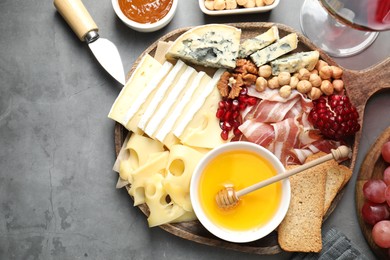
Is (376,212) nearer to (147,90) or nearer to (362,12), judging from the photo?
(362,12)

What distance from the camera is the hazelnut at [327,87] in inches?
76.8

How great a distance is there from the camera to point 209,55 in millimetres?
1963

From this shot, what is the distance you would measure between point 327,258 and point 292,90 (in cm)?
62

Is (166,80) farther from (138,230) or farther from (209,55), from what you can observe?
(138,230)

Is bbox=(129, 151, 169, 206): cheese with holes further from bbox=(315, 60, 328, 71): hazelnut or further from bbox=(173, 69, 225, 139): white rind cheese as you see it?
bbox=(315, 60, 328, 71): hazelnut

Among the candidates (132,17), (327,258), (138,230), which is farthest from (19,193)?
(327,258)

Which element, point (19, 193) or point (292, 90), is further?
point (19, 193)

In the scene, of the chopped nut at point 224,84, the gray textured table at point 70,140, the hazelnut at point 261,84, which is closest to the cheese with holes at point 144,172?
the gray textured table at point 70,140

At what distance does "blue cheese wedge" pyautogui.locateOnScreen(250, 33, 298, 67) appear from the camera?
1.97 m

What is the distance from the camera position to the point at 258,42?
Result: 1992mm

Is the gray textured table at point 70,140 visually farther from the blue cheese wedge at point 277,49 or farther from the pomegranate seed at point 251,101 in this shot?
the pomegranate seed at point 251,101

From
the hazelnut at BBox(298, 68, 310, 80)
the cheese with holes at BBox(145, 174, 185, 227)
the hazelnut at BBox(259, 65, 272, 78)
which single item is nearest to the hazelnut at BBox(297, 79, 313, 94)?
the hazelnut at BBox(298, 68, 310, 80)

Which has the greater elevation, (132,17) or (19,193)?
(132,17)

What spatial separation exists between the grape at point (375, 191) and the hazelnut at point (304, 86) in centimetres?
40
